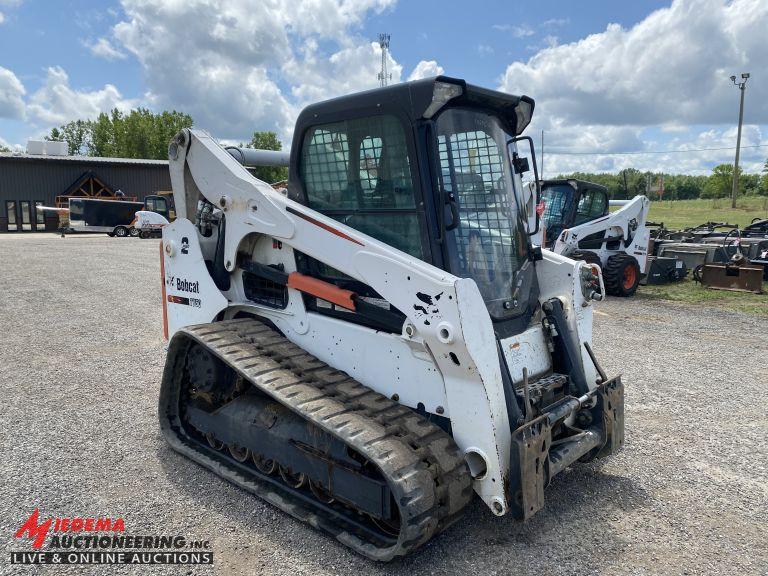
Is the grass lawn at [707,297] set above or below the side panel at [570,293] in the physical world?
below

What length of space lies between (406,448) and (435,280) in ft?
3.02

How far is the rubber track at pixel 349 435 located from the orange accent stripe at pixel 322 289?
43 centimetres

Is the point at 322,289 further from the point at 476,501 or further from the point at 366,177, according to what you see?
the point at 476,501

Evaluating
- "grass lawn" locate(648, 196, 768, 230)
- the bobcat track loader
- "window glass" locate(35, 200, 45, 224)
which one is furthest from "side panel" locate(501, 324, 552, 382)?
"window glass" locate(35, 200, 45, 224)

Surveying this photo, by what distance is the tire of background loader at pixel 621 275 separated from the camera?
1223 centimetres

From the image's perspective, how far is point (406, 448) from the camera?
3092 millimetres

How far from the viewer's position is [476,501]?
12.4 feet

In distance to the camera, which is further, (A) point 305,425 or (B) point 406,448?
(A) point 305,425

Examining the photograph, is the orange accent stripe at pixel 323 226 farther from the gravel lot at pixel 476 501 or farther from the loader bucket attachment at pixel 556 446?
the gravel lot at pixel 476 501

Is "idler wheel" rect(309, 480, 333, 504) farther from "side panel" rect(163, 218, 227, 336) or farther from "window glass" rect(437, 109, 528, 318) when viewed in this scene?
"side panel" rect(163, 218, 227, 336)

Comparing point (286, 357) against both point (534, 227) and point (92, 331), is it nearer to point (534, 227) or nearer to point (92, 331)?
point (534, 227)

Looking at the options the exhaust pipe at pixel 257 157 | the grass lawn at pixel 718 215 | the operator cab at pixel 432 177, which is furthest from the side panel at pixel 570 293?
the grass lawn at pixel 718 215

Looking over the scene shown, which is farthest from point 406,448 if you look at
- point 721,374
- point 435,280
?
point 721,374

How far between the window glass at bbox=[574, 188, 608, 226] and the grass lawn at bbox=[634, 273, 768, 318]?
2.02 meters
